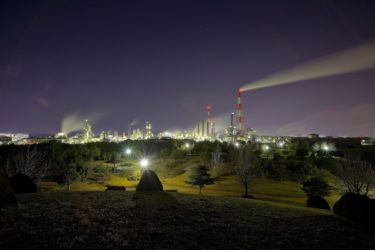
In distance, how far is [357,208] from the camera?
18.0m

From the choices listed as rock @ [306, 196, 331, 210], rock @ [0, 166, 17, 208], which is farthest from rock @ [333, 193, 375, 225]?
rock @ [0, 166, 17, 208]

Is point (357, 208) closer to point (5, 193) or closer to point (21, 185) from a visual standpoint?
point (5, 193)

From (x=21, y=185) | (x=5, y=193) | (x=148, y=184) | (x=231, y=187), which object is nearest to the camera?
(x=5, y=193)

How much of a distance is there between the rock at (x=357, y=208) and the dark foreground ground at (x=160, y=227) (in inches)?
29.1

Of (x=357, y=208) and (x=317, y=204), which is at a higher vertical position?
(x=357, y=208)

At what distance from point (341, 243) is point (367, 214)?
183 inches

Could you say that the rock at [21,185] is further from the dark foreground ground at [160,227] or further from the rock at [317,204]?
the rock at [317,204]

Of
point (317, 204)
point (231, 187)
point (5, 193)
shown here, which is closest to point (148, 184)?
point (5, 193)

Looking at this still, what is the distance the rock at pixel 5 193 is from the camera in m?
15.1

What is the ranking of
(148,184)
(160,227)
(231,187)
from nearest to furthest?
1. (160,227)
2. (148,184)
3. (231,187)

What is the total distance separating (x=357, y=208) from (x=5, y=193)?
2137 cm

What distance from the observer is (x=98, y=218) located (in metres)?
15.1

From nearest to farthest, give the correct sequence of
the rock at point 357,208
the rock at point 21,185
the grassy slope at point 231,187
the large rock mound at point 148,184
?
1. the rock at point 357,208
2. the rock at point 21,185
3. the large rock mound at point 148,184
4. the grassy slope at point 231,187

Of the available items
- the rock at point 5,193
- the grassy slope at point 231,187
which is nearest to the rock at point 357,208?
the rock at point 5,193
